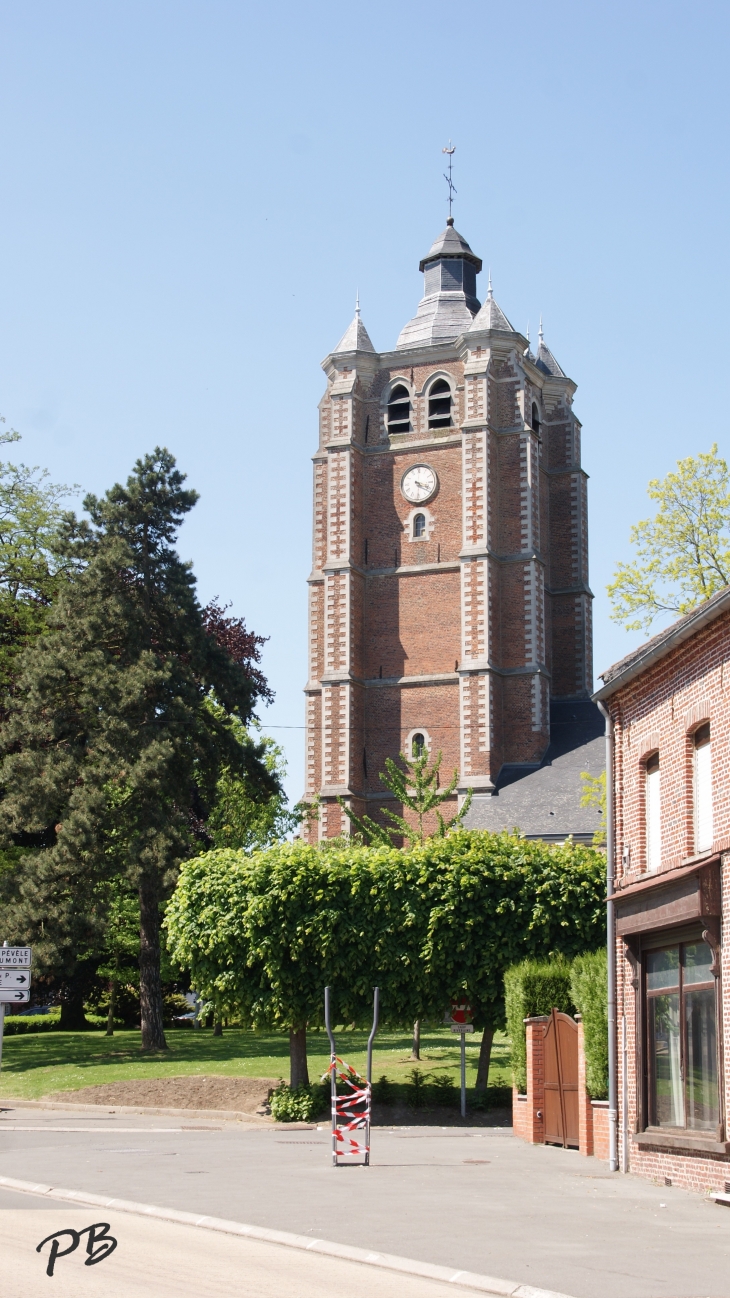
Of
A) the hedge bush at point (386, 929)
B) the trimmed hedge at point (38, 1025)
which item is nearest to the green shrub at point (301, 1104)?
the hedge bush at point (386, 929)

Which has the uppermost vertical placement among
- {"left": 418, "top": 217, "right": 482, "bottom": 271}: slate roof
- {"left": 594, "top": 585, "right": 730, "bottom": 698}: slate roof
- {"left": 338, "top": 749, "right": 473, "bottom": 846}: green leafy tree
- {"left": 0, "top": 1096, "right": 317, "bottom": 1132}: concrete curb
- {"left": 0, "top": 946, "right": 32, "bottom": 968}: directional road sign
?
{"left": 418, "top": 217, "right": 482, "bottom": 271}: slate roof

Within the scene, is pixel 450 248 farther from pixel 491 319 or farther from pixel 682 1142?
pixel 682 1142

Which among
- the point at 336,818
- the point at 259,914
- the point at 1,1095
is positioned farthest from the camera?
the point at 336,818

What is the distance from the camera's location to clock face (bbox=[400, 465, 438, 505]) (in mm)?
58156

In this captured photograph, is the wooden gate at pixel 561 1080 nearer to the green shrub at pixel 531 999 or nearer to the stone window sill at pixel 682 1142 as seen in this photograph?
the green shrub at pixel 531 999

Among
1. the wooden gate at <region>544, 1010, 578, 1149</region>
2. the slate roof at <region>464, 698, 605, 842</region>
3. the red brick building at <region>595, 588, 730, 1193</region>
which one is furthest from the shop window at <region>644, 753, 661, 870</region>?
the slate roof at <region>464, 698, 605, 842</region>

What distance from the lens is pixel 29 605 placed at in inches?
1734

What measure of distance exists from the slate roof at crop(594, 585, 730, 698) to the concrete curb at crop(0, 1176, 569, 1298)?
24.4 feet

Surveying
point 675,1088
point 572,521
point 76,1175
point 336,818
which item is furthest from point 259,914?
point 572,521

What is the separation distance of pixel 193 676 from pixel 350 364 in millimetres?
23618

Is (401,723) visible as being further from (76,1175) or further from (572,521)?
(76,1175)

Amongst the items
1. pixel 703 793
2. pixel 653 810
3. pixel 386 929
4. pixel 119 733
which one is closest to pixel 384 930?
pixel 386 929

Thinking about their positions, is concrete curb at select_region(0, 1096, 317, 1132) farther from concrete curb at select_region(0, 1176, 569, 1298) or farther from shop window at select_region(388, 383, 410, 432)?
shop window at select_region(388, 383, 410, 432)

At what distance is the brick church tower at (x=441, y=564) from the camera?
54.7 meters
